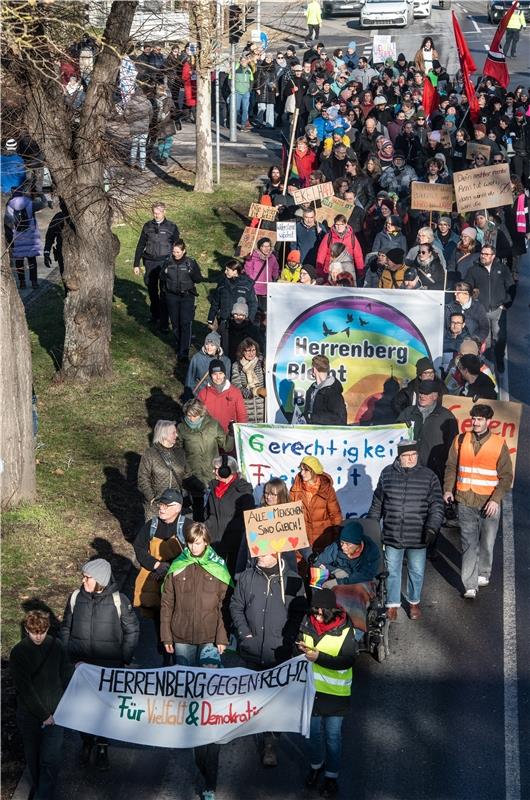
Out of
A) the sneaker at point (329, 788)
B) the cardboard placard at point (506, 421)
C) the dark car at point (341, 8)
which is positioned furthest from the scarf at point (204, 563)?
the dark car at point (341, 8)

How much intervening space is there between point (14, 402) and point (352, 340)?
3.51 meters

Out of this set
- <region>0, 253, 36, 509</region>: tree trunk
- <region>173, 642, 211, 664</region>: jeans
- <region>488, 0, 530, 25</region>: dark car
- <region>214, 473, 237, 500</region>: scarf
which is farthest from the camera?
<region>488, 0, 530, 25</region>: dark car

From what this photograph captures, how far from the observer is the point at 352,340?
1459 cm

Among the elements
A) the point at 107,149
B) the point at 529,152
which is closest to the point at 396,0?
the point at 529,152

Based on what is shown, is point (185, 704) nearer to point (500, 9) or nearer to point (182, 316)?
point (182, 316)

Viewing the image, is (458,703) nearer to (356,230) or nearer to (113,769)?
(113,769)

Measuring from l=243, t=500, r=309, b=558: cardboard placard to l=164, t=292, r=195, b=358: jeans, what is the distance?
7.91m

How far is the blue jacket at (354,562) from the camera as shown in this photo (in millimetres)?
10508

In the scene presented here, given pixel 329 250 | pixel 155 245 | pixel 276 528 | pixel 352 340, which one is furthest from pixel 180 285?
pixel 276 528

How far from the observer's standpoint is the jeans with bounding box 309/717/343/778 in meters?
9.13

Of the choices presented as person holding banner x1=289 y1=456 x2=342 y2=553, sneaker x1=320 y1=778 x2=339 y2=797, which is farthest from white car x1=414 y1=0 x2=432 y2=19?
sneaker x1=320 y1=778 x2=339 y2=797

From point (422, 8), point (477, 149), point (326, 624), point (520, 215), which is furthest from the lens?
point (422, 8)

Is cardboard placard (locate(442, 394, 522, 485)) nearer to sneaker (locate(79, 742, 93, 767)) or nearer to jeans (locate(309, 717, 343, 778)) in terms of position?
jeans (locate(309, 717, 343, 778))

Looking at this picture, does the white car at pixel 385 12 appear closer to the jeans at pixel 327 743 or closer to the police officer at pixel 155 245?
the police officer at pixel 155 245
